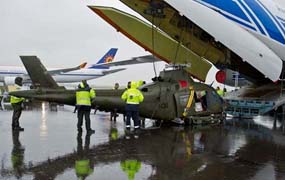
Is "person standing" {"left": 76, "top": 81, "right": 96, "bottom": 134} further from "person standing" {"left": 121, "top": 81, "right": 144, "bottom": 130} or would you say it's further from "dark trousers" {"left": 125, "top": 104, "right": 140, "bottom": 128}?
"dark trousers" {"left": 125, "top": 104, "right": 140, "bottom": 128}

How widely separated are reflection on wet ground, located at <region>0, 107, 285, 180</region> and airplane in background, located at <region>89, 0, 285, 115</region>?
2867 millimetres

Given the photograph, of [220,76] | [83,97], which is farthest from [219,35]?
[220,76]

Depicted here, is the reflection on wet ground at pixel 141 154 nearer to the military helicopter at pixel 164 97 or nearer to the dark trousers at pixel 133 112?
the dark trousers at pixel 133 112

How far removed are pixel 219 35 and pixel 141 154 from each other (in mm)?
5438

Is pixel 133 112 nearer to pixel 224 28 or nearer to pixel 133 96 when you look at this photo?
pixel 133 96

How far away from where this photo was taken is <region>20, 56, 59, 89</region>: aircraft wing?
13542 mm

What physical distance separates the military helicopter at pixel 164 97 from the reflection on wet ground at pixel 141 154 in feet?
3.15

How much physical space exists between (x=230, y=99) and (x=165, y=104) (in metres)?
4.76

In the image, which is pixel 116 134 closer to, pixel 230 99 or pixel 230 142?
pixel 230 142

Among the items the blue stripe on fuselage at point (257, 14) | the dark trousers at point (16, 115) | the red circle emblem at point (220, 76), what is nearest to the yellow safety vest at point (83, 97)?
the dark trousers at point (16, 115)

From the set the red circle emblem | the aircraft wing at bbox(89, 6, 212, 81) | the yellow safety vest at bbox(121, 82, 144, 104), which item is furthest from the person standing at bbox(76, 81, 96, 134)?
the red circle emblem

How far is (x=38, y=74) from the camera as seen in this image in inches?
542

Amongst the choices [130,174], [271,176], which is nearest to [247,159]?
[271,176]

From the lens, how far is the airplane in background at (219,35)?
38.3 feet
